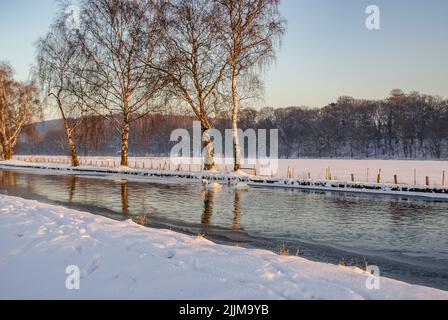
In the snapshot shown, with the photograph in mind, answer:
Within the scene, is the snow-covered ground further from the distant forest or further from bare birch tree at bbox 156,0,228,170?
the distant forest

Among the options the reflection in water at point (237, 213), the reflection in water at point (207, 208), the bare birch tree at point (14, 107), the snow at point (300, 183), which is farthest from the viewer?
the bare birch tree at point (14, 107)

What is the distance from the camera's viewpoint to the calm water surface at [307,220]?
30.6 feet

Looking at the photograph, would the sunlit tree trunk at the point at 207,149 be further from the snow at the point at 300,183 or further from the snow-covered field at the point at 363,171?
the snow at the point at 300,183

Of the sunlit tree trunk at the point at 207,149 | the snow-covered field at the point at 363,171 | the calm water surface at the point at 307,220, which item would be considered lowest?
the calm water surface at the point at 307,220

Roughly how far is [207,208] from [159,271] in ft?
32.1

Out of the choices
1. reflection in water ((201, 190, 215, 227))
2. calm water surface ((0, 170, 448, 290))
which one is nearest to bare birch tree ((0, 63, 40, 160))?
calm water surface ((0, 170, 448, 290))

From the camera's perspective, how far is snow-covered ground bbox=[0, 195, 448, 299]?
5543 mm

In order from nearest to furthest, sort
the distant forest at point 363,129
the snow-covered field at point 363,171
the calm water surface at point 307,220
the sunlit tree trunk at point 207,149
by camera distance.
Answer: the calm water surface at point 307,220, the snow-covered field at point 363,171, the sunlit tree trunk at point 207,149, the distant forest at point 363,129

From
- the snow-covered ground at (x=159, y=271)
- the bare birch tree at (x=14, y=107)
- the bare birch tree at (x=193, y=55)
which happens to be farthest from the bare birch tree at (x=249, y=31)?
the bare birch tree at (x=14, y=107)

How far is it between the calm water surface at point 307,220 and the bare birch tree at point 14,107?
4282 centimetres

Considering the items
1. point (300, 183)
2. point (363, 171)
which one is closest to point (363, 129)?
point (363, 171)

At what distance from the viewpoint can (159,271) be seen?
20.9 ft

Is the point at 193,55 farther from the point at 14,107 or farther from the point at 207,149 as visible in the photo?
the point at 14,107
